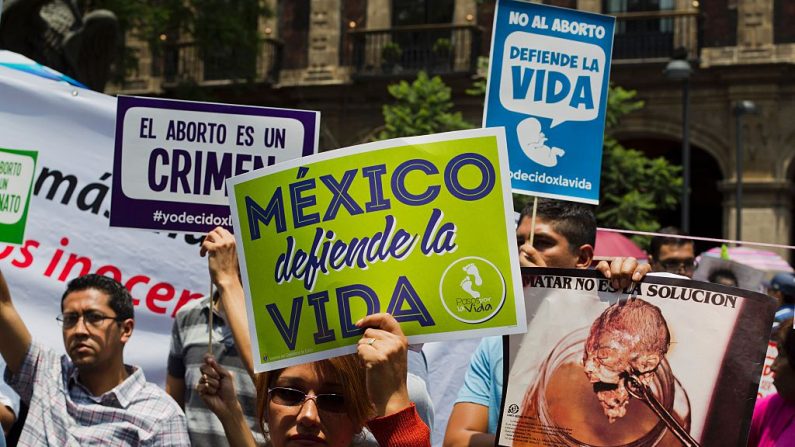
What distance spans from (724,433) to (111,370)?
2.08m

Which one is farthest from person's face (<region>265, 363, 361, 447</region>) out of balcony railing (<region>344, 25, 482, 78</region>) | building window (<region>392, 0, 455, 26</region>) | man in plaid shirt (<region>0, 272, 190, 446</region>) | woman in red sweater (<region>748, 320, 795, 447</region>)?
building window (<region>392, 0, 455, 26</region>)

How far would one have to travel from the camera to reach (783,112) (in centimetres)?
2397

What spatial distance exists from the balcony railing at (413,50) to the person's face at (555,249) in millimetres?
21773

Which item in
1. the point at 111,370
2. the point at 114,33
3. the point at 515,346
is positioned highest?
the point at 114,33

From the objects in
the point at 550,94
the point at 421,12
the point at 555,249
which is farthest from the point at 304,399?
the point at 421,12

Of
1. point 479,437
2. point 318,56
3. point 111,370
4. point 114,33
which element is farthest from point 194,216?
point 318,56

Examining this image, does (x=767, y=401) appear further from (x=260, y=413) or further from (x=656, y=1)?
(x=656, y=1)

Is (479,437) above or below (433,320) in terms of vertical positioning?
below

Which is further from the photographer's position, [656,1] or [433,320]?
[656,1]

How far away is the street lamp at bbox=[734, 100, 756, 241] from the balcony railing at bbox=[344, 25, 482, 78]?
17.7 feet

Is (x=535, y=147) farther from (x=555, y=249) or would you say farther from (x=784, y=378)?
(x=784, y=378)

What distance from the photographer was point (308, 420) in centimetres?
281

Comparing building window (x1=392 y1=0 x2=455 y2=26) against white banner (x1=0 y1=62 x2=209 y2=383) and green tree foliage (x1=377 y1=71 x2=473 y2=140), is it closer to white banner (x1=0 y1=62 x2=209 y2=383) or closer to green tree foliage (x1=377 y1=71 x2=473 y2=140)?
green tree foliage (x1=377 y1=71 x2=473 y2=140)

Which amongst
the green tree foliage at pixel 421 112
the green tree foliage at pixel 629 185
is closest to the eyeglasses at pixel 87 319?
the green tree foliage at pixel 629 185
